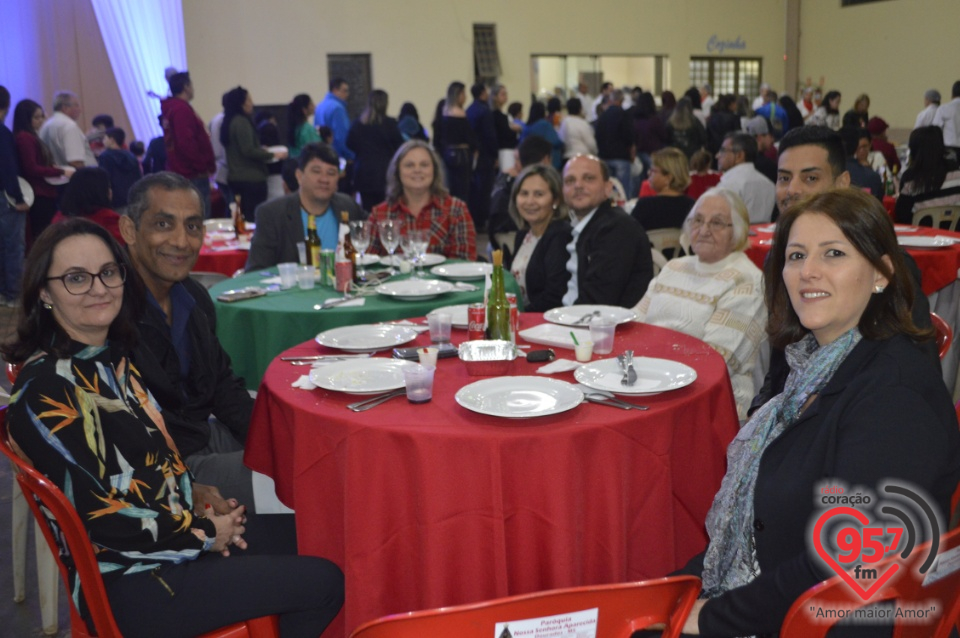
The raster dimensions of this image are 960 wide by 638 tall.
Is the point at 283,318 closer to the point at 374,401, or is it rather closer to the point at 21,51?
the point at 374,401

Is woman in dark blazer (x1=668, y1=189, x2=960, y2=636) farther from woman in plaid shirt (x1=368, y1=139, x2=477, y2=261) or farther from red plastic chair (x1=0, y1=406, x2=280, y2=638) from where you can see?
woman in plaid shirt (x1=368, y1=139, x2=477, y2=261)

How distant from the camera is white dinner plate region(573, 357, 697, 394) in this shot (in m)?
1.93

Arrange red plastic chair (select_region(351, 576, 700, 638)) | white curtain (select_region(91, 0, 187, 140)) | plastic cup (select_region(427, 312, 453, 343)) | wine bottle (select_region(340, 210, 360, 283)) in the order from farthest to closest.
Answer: white curtain (select_region(91, 0, 187, 140)) → wine bottle (select_region(340, 210, 360, 283)) → plastic cup (select_region(427, 312, 453, 343)) → red plastic chair (select_region(351, 576, 700, 638))

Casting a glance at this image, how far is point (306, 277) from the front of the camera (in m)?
3.43

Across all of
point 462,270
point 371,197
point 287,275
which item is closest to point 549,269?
point 462,270

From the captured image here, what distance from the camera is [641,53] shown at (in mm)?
15352

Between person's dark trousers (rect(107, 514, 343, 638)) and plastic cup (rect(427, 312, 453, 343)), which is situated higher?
plastic cup (rect(427, 312, 453, 343))

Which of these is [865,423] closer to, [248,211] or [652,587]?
[652,587]

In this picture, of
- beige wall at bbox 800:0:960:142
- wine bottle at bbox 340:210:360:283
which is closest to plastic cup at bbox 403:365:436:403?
wine bottle at bbox 340:210:360:283

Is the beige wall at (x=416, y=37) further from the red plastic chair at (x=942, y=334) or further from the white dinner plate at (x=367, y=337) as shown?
the red plastic chair at (x=942, y=334)

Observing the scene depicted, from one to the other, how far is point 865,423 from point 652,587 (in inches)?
21.0

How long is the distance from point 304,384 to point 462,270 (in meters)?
1.72

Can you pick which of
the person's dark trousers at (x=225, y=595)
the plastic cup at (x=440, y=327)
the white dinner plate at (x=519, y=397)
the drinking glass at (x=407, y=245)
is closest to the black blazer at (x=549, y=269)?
the drinking glass at (x=407, y=245)

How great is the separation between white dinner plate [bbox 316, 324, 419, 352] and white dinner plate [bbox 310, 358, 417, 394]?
174 millimetres
